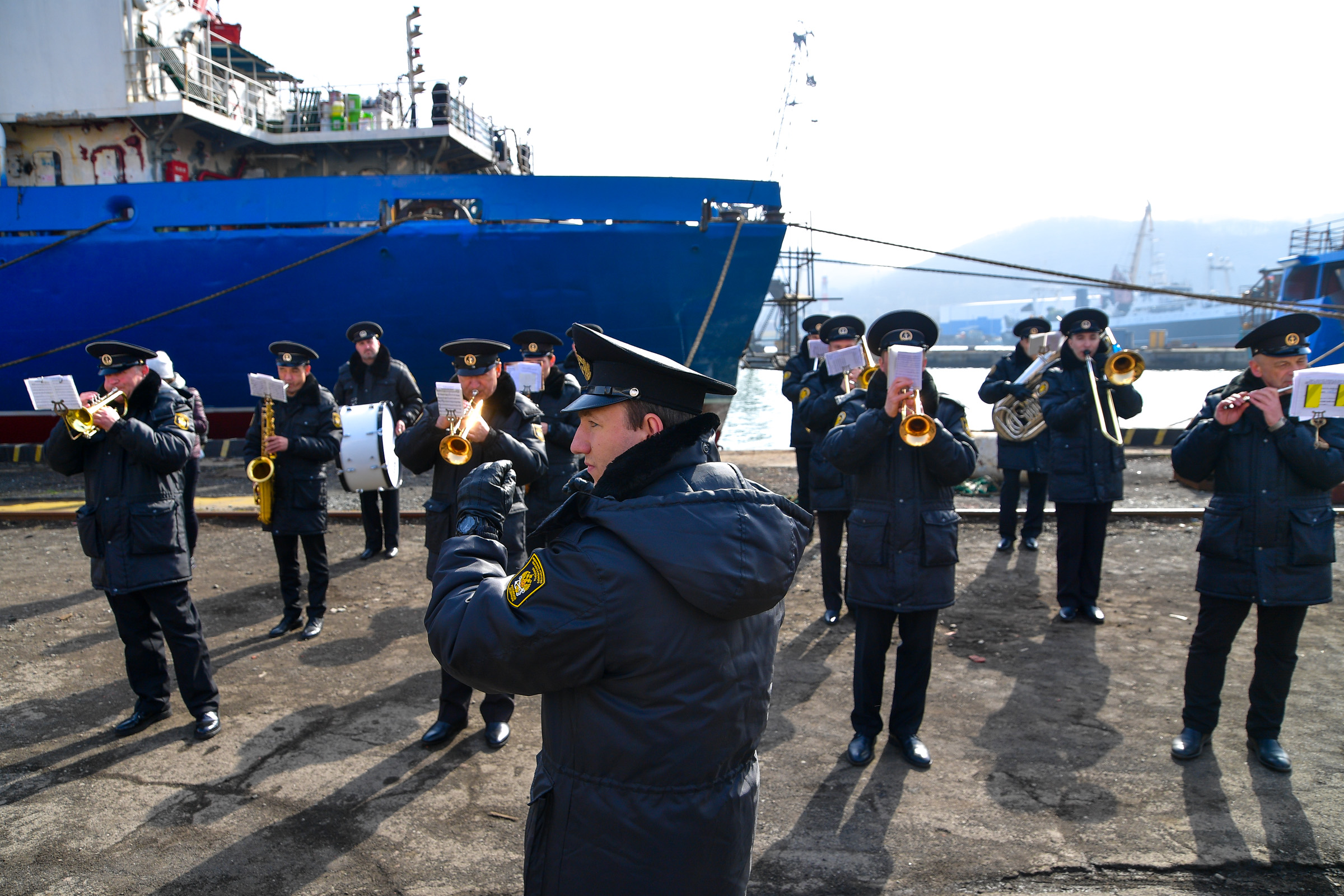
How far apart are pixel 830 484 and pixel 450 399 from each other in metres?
3.22

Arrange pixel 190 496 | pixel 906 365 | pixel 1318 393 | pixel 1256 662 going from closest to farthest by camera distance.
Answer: pixel 1318 393, pixel 906 365, pixel 1256 662, pixel 190 496

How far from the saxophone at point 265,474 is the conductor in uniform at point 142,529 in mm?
1238

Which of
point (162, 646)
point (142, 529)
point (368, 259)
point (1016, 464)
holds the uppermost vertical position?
point (368, 259)

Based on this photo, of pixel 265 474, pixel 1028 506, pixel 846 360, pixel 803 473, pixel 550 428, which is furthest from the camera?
pixel 803 473

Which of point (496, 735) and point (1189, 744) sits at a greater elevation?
point (1189, 744)

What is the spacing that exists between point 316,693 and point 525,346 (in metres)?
3.26

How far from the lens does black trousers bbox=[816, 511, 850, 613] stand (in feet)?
20.7

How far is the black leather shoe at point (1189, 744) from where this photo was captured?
13.3ft

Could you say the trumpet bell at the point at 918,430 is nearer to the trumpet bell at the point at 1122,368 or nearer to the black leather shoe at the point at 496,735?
the black leather shoe at the point at 496,735

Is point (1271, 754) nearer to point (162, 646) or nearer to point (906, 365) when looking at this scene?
point (906, 365)

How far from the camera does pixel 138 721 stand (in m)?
4.50

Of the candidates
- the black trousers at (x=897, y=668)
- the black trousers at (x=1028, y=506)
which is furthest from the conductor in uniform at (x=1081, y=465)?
the black trousers at (x=897, y=668)

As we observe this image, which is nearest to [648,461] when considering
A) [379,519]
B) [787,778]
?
[787,778]

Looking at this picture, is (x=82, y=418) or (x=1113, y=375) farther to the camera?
(x=1113, y=375)
